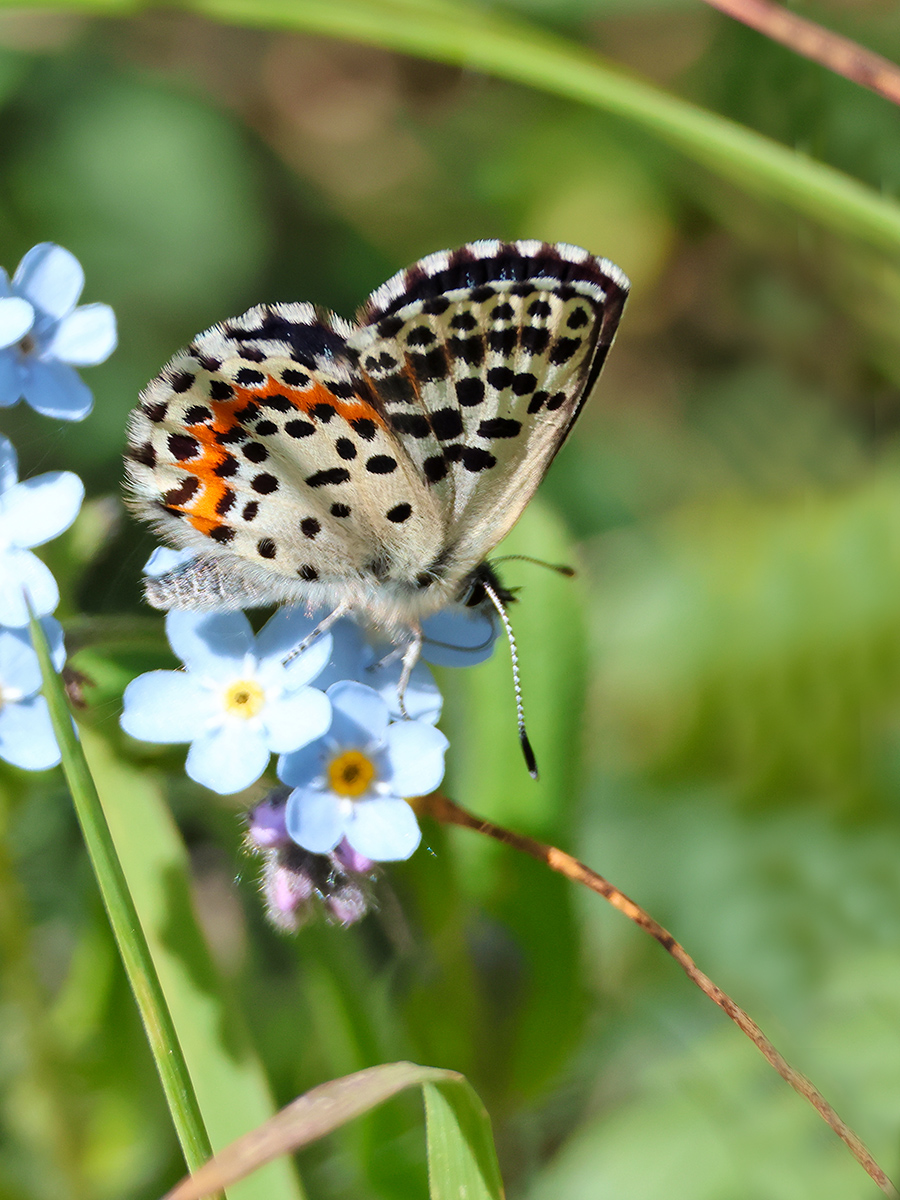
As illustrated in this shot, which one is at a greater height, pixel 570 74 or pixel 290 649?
pixel 570 74

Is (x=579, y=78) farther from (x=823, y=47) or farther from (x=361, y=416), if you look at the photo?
(x=361, y=416)

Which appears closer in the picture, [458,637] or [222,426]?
[222,426]

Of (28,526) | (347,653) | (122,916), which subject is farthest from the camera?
(347,653)

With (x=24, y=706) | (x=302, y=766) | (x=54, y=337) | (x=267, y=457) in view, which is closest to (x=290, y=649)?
(x=302, y=766)

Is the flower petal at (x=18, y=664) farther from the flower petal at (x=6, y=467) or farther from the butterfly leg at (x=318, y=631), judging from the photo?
the butterfly leg at (x=318, y=631)

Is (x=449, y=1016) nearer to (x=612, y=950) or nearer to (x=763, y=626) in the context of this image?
(x=612, y=950)

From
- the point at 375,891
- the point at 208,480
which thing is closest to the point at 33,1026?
the point at 375,891

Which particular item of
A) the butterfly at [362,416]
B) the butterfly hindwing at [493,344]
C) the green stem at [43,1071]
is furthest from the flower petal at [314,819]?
the green stem at [43,1071]
